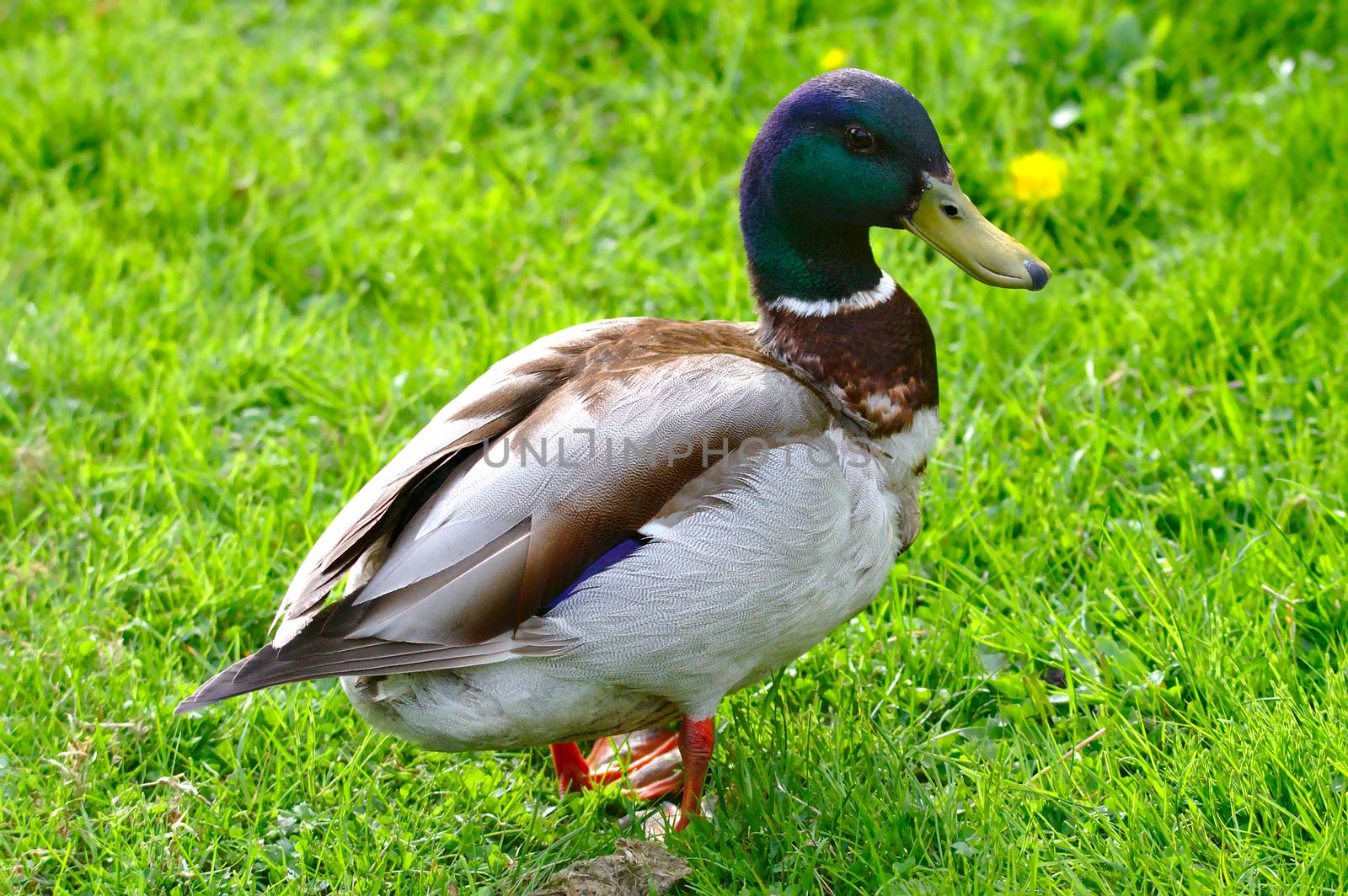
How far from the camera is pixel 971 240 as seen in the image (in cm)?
295

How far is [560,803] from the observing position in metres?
3.03

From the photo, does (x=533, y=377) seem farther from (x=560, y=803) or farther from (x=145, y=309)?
(x=145, y=309)

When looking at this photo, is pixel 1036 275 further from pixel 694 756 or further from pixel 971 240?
pixel 694 756

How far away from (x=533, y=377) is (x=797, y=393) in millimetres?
530

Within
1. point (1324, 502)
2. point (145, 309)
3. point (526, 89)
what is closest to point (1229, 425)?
point (1324, 502)

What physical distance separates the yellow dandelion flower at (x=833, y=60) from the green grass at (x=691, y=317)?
105 millimetres

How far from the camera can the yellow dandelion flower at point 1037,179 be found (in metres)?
4.43

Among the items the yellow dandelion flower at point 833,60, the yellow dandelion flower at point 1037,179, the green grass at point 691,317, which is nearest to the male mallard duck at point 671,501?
the green grass at point 691,317

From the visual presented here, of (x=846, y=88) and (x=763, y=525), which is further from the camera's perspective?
(x=846, y=88)

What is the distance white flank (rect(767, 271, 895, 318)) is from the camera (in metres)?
3.02

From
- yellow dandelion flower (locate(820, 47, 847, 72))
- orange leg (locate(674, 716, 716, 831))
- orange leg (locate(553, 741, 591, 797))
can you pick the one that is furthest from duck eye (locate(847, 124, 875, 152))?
yellow dandelion flower (locate(820, 47, 847, 72))

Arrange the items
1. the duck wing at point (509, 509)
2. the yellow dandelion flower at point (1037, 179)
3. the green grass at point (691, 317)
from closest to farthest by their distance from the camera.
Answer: the duck wing at point (509, 509), the green grass at point (691, 317), the yellow dandelion flower at point (1037, 179)

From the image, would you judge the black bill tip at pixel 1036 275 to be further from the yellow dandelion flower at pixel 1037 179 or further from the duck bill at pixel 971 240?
the yellow dandelion flower at pixel 1037 179

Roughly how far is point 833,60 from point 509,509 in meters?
2.70
